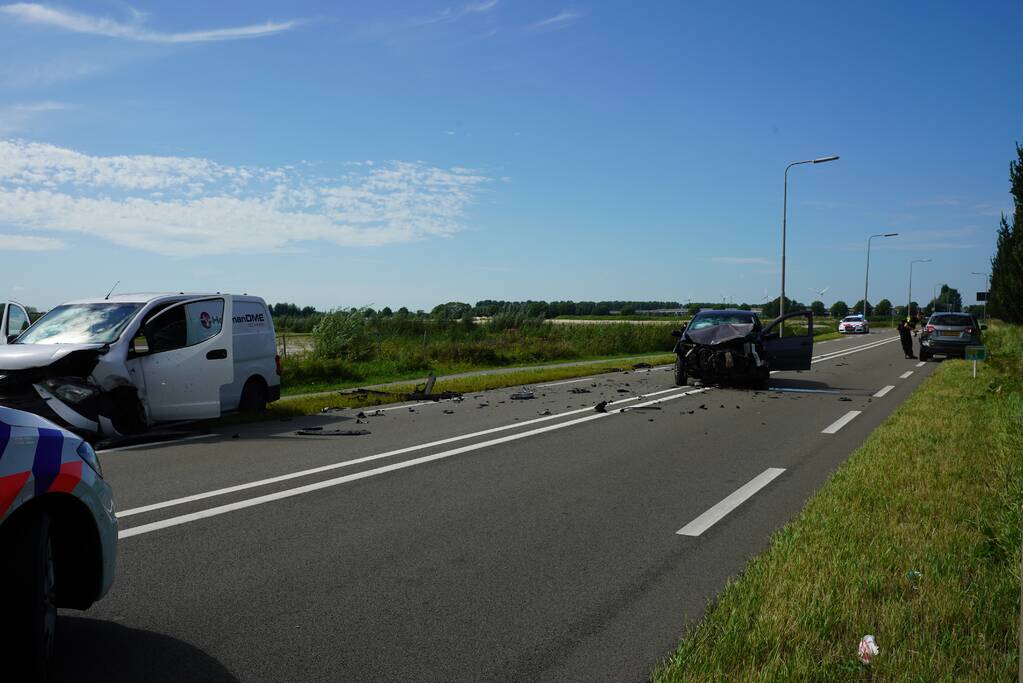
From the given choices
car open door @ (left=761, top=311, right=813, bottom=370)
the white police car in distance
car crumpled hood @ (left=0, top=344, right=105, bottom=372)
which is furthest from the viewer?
the white police car in distance

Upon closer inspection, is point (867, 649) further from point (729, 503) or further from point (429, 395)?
point (429, 395)

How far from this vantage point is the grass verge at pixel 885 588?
10.9 feet

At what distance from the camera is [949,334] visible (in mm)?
25719

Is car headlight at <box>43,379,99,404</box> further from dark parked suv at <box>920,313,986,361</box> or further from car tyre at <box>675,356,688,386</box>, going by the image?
dark parked suv at <box>920,313,986,361</box>

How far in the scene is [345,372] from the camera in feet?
70.6

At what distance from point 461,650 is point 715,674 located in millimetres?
1143

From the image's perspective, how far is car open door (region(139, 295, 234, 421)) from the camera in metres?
10.3

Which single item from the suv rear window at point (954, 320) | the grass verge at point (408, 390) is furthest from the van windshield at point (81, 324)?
the suv rear window at point (954, 320)

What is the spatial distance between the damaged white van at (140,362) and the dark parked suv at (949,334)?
73.4 feet

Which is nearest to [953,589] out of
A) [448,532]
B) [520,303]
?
[448,532]

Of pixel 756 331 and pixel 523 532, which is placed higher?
pixel 756 331

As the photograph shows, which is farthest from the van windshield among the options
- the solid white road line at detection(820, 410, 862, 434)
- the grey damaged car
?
the grey damaged car

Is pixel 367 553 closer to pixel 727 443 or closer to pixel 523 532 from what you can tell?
pixel 523 532

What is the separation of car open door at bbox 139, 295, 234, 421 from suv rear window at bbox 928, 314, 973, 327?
77.3 ft
